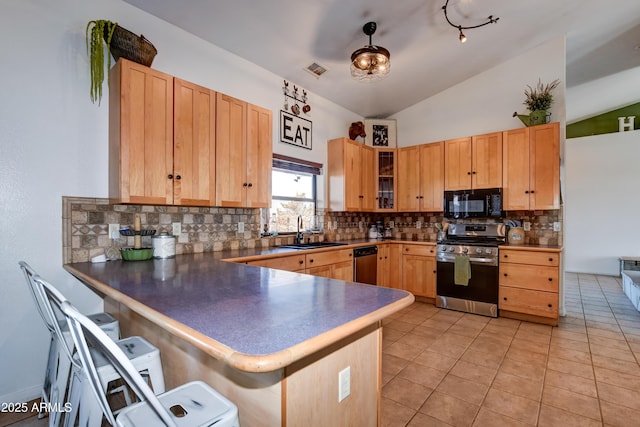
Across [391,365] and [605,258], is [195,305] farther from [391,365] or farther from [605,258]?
[605,258]

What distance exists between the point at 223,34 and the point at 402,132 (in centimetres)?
327

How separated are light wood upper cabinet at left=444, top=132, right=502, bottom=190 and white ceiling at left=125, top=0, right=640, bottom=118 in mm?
979

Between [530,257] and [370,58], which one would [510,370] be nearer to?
[530,257]

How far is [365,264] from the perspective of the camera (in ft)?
13.2

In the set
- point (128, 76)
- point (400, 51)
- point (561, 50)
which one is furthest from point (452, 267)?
point (128, 76)

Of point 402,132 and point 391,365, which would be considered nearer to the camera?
point 391,365

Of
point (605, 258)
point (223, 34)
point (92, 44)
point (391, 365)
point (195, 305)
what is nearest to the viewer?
point (195, 305)

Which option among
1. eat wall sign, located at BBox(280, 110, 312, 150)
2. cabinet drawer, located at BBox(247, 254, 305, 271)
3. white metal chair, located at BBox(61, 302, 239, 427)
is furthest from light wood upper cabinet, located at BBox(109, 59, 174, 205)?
eat wall sign, located at BBox(280, 110, 312, 150)

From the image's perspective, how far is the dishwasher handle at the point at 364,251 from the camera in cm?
387

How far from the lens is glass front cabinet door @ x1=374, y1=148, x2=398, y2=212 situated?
4793 millimetres

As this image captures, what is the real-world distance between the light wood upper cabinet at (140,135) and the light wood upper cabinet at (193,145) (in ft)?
0.18

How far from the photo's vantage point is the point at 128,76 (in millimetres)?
2068

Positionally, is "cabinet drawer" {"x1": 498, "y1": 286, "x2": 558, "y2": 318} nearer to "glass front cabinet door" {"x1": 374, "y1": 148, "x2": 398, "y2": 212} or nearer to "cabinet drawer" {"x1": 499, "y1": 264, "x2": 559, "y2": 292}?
"cabinet drawer" {"x1": 499, "y1": 264, "x2": 559, "y2": 292}

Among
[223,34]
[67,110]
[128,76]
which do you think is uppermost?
[223,34]
